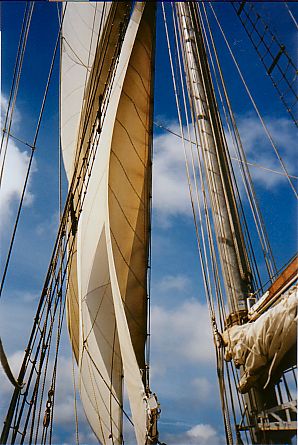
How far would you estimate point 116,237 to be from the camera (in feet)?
20.9

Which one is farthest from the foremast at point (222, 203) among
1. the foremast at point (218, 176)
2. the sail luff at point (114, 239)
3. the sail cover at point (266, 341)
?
the sail luff at point (114, 239)

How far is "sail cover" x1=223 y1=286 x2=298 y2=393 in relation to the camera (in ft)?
10.0

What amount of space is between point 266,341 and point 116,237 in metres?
3.56

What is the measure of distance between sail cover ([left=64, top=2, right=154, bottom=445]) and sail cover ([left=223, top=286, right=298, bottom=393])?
7.14 feet

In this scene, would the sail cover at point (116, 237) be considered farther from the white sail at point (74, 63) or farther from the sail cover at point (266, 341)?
the white sail at point (74, 63)

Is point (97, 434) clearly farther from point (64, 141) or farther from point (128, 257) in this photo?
point (64, 141)

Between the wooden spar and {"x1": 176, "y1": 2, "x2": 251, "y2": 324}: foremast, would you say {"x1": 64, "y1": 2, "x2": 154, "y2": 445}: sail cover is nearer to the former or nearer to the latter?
{"x1": 176, "y1": 2, "x2": 251, "y2": 324}: foremast

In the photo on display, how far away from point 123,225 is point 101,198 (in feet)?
2.19

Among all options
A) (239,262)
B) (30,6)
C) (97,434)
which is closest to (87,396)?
(97,434)

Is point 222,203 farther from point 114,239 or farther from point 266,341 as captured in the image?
point 114,239

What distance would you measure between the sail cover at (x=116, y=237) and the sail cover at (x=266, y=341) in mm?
2175

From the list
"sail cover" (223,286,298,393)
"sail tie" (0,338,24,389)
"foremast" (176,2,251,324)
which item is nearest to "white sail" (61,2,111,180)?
"foremast" (176,2,251,324)

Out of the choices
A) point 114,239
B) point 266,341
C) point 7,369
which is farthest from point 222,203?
point 7,369

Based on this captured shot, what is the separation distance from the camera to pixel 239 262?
4.32 m
